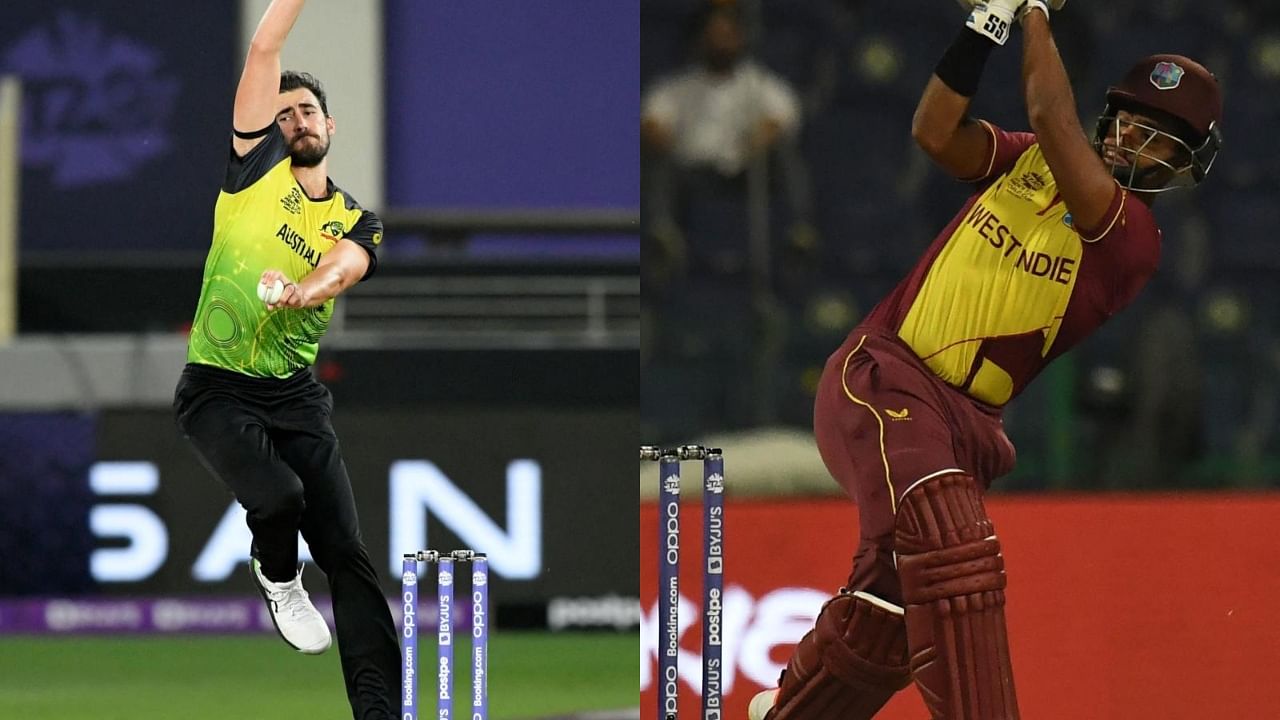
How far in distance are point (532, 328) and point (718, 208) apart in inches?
182

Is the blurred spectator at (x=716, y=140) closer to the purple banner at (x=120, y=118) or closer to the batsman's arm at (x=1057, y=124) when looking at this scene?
the batsman's arm at (x=1057, y=124)

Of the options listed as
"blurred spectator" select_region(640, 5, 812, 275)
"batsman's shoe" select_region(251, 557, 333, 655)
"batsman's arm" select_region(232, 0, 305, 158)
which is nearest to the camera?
"batsman's arm" select_region(232, 0, 305, 158)

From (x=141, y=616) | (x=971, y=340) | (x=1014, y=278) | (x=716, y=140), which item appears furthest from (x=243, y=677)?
(x=1014, y=278)

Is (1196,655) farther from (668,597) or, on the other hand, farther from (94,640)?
(94,640)

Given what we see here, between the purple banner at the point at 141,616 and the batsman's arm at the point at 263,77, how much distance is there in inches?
191

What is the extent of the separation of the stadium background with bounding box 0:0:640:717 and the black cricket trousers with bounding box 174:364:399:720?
2.22 metres

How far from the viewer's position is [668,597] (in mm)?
4309

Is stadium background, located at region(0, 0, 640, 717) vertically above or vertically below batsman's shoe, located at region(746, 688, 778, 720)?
above

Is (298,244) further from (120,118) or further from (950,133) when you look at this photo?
(120,118)

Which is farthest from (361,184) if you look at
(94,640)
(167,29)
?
(94,640)

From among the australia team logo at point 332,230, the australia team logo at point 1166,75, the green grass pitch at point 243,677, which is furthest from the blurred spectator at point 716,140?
the australia team logo at point 1166,75

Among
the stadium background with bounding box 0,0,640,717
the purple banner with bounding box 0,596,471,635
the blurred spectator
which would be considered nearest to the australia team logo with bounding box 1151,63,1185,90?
the blurred spectator

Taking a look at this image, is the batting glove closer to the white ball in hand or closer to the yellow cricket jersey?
the yellow cricket jersey

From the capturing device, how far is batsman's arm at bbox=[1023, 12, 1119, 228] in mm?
4020
